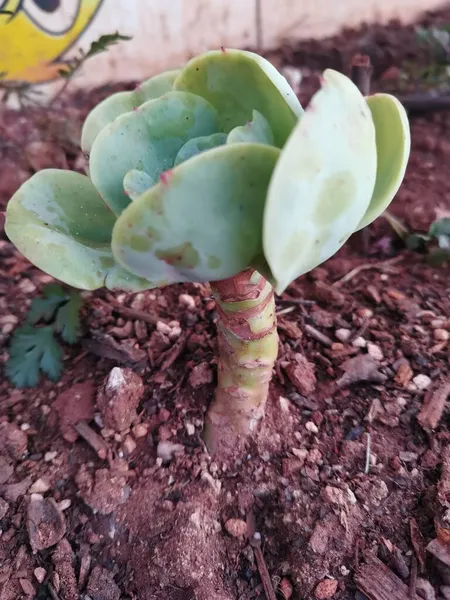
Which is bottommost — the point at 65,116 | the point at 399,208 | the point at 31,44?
the point at 399,208

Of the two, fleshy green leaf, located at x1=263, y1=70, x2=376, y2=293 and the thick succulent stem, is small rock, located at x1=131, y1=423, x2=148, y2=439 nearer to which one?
the thick succulent stem

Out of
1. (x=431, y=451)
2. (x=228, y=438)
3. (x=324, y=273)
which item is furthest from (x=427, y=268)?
(x=228, y=438)

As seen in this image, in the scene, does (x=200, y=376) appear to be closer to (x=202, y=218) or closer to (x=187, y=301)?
(x=187, y=301)

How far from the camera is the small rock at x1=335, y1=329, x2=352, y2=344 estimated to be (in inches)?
46.3

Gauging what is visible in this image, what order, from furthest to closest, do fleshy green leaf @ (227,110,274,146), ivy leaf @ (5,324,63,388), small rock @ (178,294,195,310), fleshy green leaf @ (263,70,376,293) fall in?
small rock @ (178,294,195,310) < ivy leaf @ (5,324,63,388) < fleshy green leaf @ (227,110,274,146) < fleshy green leaf @ (263,70,376,293)

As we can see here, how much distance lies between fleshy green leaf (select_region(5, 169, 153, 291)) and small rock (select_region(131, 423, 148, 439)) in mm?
396

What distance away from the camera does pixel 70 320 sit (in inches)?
45.1

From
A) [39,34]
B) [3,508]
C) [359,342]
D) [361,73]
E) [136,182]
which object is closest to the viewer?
[136,182]

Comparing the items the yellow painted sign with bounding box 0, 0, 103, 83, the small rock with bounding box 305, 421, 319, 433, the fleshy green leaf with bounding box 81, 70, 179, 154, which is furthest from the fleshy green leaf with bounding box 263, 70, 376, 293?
the yellow painted sign with bounding box 0, 0, 103, 83

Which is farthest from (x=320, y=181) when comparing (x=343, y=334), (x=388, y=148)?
(x=343, y=334)

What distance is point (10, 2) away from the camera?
6.97 ft

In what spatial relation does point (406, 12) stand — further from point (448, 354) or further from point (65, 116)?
point (448, 354)

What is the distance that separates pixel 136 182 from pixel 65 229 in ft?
0.50

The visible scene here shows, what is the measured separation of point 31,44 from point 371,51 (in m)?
1.65
